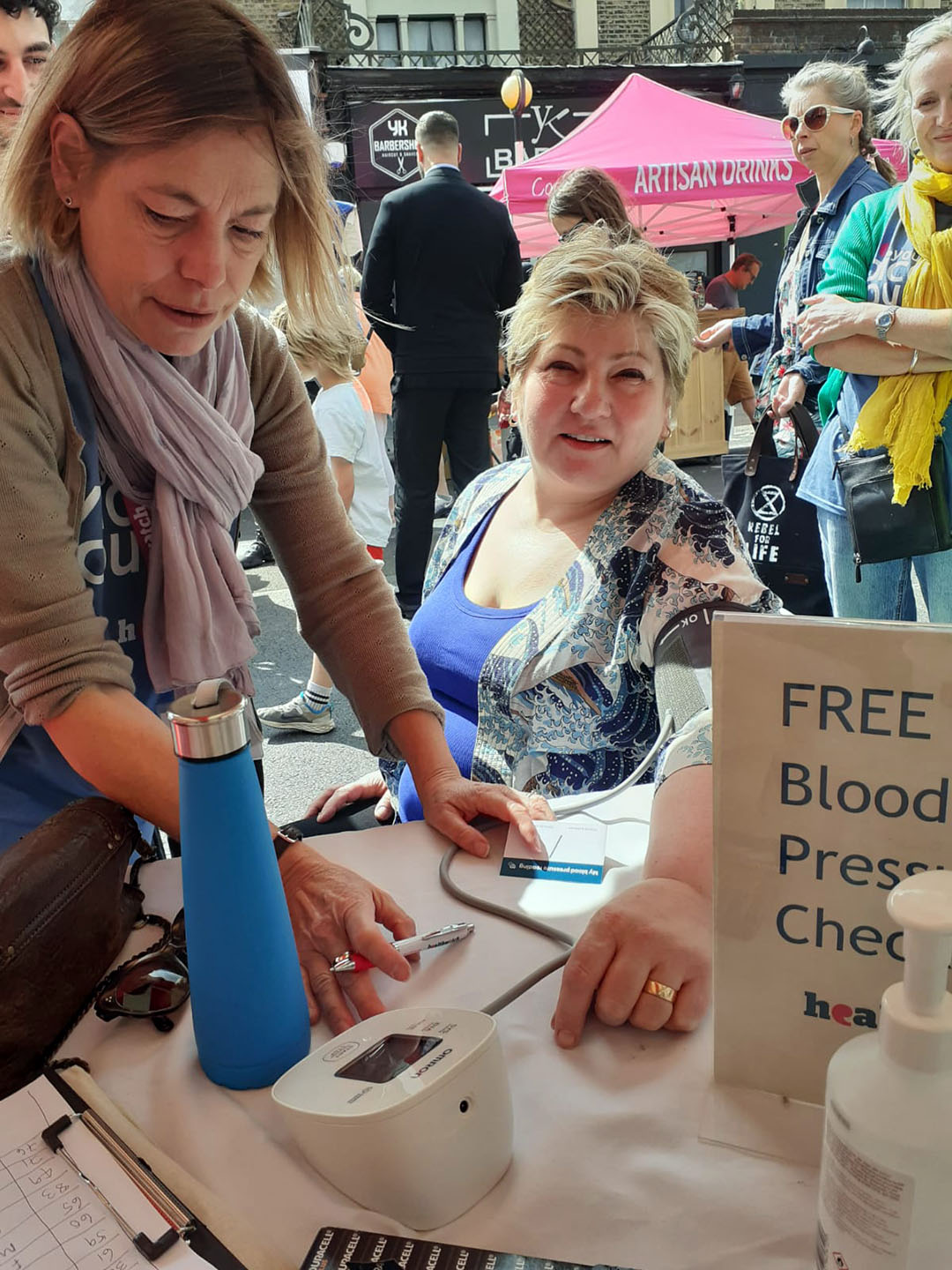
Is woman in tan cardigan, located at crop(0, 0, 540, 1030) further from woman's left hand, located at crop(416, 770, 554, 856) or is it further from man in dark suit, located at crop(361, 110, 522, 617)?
man in dark suit, located at crop(361, 110, 522, 617)

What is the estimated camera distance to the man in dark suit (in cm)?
414

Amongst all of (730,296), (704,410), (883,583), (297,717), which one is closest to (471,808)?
(883,583)

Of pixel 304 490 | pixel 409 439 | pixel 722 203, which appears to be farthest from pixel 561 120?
pixel 304 490

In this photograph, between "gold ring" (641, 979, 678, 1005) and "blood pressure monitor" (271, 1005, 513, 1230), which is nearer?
"blood pressure monitor" (271, 1005, 513, 1230)

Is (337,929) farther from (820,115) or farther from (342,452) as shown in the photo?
(342,452)

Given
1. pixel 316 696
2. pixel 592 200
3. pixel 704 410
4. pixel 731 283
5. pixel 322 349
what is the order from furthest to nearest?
pixel 731 283
pixel 704 410
pixel 316 696
pixel 322 349
pixel 592 200

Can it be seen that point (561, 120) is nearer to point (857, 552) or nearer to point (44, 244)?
point (857, 552)

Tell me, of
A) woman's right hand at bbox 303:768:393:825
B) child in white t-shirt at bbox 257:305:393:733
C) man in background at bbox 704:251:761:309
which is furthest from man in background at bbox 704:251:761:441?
woman's right hand at bbox 303:768:393:825

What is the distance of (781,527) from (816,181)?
1.03 metres

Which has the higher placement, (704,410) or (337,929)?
(704,410)

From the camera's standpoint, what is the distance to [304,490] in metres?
1.28

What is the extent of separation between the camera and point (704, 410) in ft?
23.8

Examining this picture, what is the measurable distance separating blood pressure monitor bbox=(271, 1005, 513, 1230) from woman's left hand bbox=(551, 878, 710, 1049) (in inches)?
5.3

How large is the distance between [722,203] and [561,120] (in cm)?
563
